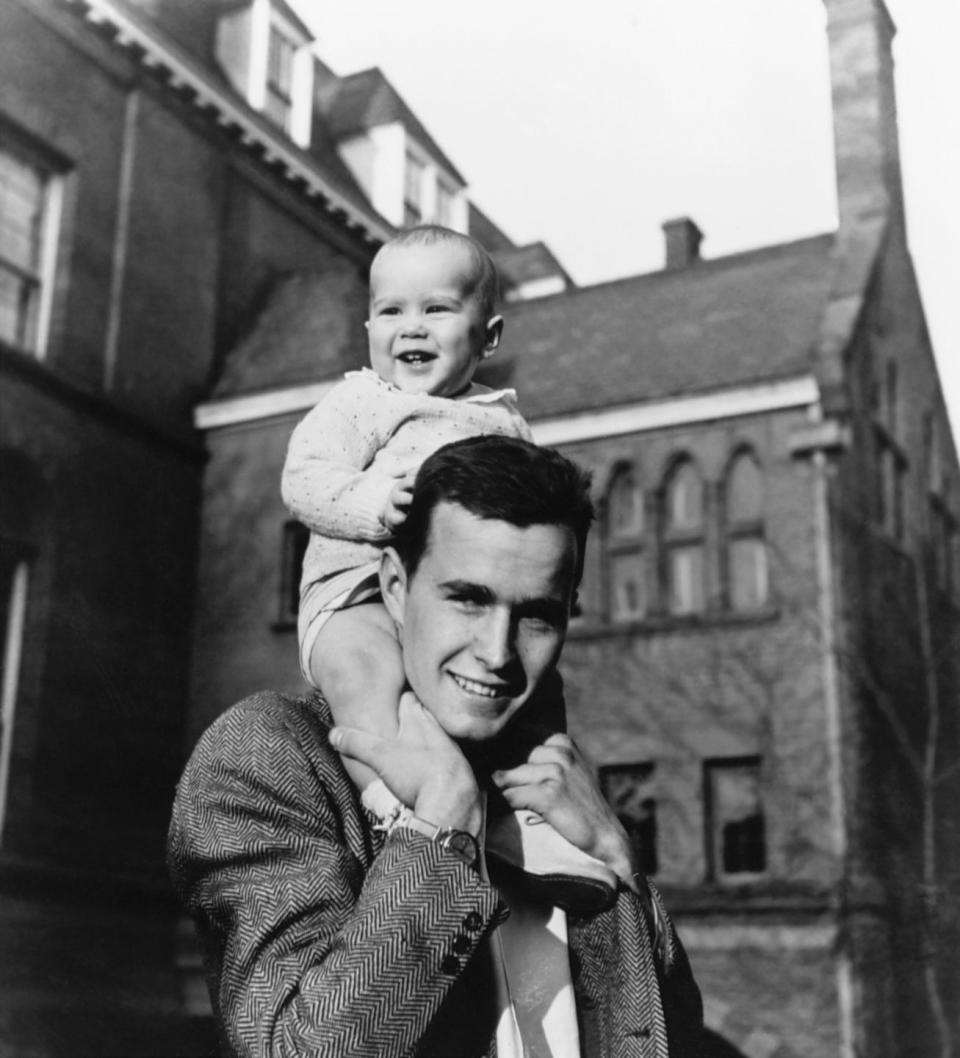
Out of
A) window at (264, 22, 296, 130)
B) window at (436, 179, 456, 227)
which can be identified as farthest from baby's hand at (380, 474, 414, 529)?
window at (436, 179, 456, 227)

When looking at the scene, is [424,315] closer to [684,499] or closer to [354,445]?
[354,445]

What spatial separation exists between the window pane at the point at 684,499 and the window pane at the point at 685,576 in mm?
291

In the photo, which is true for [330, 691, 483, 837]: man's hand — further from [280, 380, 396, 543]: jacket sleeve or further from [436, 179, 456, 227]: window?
[436, 179, 456, 227]: window

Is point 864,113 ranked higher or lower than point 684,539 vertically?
higher

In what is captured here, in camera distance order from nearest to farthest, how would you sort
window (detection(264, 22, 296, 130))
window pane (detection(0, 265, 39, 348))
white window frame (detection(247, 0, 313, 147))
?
window pane (detection(0, 265, 39, 348)) → white window frame (detection(247, 0, 313, 147)) → window (detection(264, 22, 296, 130))

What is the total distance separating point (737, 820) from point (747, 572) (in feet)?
8.71

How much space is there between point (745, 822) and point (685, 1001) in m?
13.4

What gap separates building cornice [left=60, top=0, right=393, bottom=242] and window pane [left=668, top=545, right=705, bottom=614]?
6.71 metres

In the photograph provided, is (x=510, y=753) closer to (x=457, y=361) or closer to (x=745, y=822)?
(x=457, y=361)

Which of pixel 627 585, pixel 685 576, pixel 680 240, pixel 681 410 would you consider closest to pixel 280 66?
pixel 680 240

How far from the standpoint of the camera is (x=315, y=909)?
190 centimetres

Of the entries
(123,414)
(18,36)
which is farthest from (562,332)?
(18,36)

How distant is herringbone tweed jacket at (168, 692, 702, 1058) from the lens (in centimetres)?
179

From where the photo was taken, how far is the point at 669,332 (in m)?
17.1
